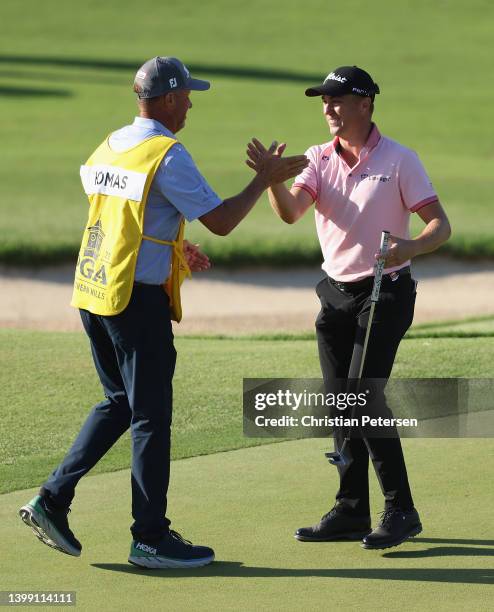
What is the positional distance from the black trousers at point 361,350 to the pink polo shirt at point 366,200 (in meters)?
0.09

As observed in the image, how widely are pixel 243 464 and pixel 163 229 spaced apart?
78.1 inches

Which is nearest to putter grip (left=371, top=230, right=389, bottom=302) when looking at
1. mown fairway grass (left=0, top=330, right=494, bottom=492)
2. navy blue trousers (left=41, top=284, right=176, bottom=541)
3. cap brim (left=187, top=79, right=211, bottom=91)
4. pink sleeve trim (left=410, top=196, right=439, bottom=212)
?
pink sleeve trim (left=410, top=196, right=439, bottom=212)

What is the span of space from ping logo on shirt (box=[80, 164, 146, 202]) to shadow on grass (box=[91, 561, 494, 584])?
5.04ft

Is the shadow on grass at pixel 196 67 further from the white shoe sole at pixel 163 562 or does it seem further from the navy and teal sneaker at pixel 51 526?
the white shoe sole at pixel 163 562

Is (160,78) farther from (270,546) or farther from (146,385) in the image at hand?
(270,546)

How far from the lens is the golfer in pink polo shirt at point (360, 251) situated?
589 cm

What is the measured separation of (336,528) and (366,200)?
148cm

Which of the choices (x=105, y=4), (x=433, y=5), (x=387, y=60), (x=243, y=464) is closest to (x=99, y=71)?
(x=387, y=60)

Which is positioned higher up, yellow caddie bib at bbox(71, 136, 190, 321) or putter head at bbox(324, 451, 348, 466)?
yellow caddie bib at bbox(71, 136, 190, 321)

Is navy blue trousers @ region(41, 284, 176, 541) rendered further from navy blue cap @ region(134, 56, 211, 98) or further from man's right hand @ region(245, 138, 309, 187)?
navy blue cap @ region(134, 56, 211, 98)

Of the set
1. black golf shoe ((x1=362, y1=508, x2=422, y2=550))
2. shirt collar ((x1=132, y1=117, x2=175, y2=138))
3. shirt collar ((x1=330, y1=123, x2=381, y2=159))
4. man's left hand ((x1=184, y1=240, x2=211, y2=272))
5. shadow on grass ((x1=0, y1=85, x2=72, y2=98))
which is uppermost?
shadow on grass ((x1=0, y1=85, x2=72, y2=98))

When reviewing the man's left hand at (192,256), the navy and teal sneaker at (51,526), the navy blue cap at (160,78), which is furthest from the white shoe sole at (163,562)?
the navy blue cap at (160,78)

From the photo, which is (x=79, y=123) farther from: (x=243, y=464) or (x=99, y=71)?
(x=243, y=464)

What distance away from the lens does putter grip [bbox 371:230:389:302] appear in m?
5.68
